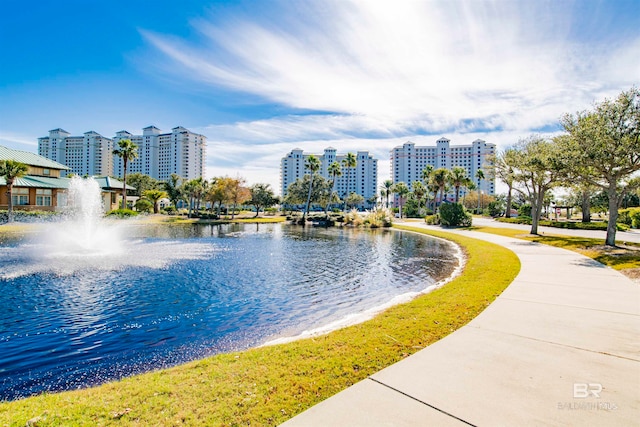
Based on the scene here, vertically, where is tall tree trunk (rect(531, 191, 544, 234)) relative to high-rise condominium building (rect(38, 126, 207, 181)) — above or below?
below

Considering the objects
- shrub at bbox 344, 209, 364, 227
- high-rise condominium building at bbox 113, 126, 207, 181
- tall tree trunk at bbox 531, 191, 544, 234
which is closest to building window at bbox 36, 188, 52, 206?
shrub at bbox 344, 209, 364, 227

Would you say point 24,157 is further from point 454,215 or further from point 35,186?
point 454,215

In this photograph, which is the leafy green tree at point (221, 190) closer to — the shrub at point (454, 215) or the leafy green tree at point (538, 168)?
the shrub at point (454, 215)

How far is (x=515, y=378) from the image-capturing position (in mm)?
4715

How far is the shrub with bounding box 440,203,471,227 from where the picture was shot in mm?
46312

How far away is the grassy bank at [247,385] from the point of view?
414cm

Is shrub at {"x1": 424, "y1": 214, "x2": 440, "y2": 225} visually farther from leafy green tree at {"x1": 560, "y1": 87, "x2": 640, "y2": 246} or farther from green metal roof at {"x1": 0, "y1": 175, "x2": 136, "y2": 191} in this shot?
green metal roof at {"x1": 0, "y1": 175, "x2": 136, "y2": 191}

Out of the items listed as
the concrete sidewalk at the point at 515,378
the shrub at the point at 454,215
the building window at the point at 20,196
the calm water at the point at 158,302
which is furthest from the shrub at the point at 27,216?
the concrete sidewalk at the point at 515,378

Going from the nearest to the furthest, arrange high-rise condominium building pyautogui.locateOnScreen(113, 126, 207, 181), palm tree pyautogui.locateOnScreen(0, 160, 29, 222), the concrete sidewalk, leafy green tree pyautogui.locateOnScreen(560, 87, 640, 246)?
the concrete sidewalk → leafy green tree pyautogui.locateOnScreen(560, 87, 640, 246) → palm tree pyautogui.locateOnScreen(0, 160, 29, 222) → high-rise condominium building pyautogui.locateOnScreen(113, 126, 207, 181)

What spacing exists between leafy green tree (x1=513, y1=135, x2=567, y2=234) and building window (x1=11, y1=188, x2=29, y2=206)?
68.7 m

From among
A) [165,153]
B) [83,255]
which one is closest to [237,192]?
[83,255]

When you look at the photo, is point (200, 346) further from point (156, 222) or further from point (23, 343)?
point (156, 222)

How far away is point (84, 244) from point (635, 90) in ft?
123

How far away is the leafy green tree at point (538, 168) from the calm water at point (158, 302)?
9890 millimetres
